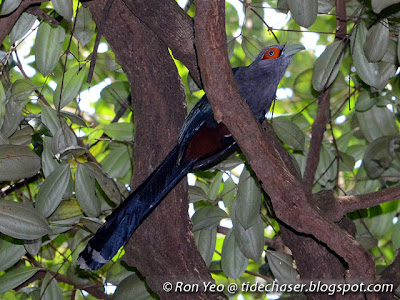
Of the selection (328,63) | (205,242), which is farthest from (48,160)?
(328,63)

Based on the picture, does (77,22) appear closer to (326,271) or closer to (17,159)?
(17,159)

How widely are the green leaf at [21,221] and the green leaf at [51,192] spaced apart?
12 centimetres

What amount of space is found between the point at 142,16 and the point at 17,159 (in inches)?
40.5

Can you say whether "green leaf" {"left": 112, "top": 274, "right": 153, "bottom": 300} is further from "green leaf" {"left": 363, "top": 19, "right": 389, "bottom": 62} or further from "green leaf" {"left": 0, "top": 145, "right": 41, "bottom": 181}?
"green leaf" {"left": 363, "top": 19, "right": 389, "bottom": 62}

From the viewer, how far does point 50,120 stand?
9.82ft

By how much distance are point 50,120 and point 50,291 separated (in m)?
0.93

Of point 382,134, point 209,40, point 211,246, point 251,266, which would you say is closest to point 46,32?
point 209,40

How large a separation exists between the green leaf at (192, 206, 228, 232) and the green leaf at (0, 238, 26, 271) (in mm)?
952

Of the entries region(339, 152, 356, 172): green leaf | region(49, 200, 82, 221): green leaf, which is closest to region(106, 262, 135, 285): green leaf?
region(49, 200, 82, 221): green leaf

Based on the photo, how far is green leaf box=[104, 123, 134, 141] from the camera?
3.47 meters

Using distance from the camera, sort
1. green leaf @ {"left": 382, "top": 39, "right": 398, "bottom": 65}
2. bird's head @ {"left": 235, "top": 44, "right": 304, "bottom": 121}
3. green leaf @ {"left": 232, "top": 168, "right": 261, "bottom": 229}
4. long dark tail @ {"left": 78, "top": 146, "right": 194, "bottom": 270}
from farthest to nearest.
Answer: green leaf @ {"left": 382, "top": 39, "right": 398, "bottom": 65} < bird's head @ {"left": 235, "top": 44, "right": 304, "bottom": 121} < green leaf @ {"left": 232, "top": 168, "right": 261, "bottom": 229} < long dark tail @ {"left": 78, "top": 146, "right": 194, "bottom": 270}

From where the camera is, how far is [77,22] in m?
3.35

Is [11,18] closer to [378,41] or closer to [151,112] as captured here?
[151,112]

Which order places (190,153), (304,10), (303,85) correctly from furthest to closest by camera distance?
1. (303,85)
2. (190,153)
3. (304,10)
